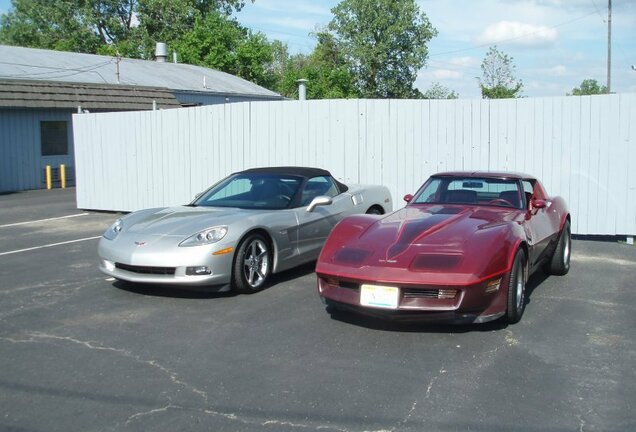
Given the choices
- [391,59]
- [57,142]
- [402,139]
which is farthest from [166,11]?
[402,139]

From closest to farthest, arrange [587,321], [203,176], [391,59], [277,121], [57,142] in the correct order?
[587,321] < [277,121] < [203,176] < [57,142] < [391,59]

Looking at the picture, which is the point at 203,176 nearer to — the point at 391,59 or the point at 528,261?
the point at 528,261

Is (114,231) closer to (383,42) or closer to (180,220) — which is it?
(180,220)

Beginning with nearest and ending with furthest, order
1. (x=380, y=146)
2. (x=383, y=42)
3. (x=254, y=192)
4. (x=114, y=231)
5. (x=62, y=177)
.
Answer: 1. (x=114, y=231)
2. (x=254, y=192)
3. (x=380, y=146)
4. (x=62, y=177)
5. (x=383, y=42)

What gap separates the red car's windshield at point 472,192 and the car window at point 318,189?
4.49 ft

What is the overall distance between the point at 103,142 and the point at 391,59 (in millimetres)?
37705

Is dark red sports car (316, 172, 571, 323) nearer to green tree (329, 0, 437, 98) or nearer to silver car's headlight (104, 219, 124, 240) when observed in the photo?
silver car's headlight (104, 219, 124, 240)

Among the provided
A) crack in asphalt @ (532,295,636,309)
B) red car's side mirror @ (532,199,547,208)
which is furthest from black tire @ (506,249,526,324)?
crack in asphalt @ (532,295,636,309)

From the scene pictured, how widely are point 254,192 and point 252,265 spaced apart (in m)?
1.25

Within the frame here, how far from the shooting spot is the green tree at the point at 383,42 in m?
48.2

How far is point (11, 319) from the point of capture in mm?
6004

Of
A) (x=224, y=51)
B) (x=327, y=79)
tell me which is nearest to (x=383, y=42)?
(x=327, y=79)

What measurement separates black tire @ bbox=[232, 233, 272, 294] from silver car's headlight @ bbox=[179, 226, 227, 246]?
0.25 m

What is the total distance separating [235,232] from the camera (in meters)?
6.77
